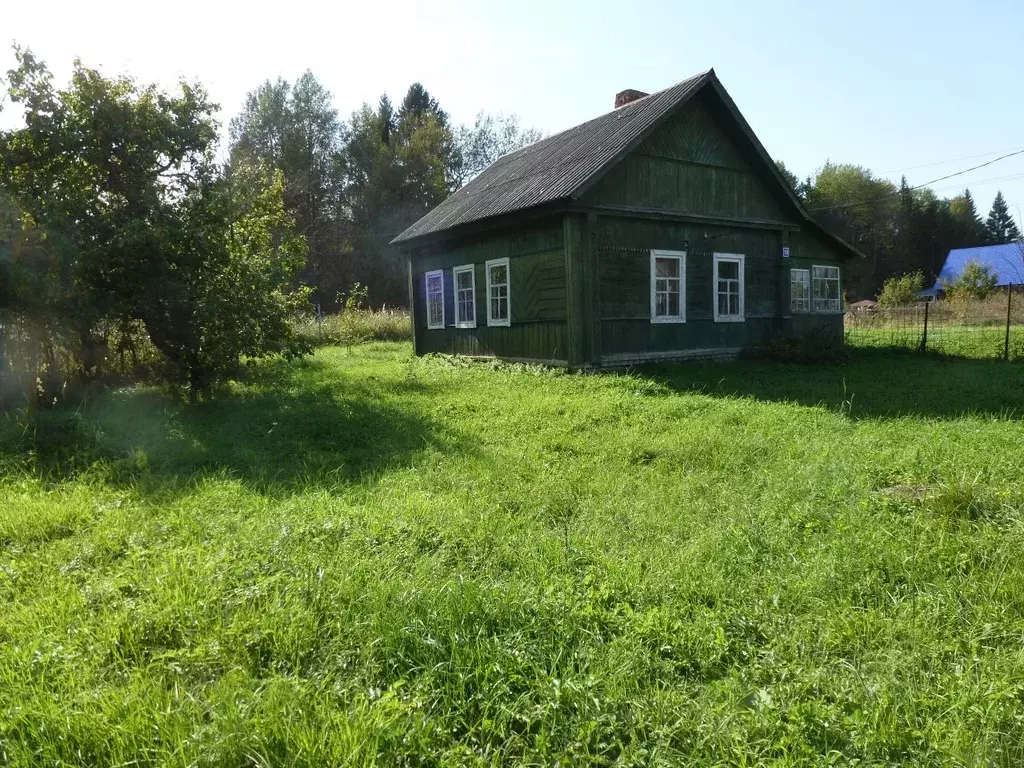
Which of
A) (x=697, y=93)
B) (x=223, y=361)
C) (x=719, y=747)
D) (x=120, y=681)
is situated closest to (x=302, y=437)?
(x=223, y=361)

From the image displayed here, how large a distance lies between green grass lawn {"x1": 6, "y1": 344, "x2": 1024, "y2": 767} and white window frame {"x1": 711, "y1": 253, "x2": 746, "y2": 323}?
7.64 metres

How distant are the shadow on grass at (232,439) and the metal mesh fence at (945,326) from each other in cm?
1449

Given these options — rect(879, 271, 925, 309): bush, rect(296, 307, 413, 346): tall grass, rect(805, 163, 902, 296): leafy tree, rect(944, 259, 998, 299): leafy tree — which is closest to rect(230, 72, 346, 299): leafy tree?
rect(296, 307, 413, 346): tall grass

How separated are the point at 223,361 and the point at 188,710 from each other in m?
8.11

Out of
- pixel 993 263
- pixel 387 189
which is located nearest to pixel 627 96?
pixel 387 189

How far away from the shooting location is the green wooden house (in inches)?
484

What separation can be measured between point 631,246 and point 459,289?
470 centimetres

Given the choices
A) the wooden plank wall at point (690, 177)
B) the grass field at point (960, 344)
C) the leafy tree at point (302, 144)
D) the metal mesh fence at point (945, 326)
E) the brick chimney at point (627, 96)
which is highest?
the leafy tree at point (302, 144)

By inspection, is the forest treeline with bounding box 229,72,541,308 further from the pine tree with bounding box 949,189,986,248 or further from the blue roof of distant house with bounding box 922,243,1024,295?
the pine tree with bounding box 949,189,986,248

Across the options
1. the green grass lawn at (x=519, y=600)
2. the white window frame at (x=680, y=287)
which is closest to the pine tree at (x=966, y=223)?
the white window frame at (x=680, y=287)

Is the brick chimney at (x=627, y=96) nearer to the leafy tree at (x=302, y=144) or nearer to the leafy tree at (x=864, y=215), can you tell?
the leafy tree at (x=302, y=144)

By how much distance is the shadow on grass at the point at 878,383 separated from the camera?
8.55m

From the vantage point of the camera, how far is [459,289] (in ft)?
51.9

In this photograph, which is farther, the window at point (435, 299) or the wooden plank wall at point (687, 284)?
the window at point (435, 299)
